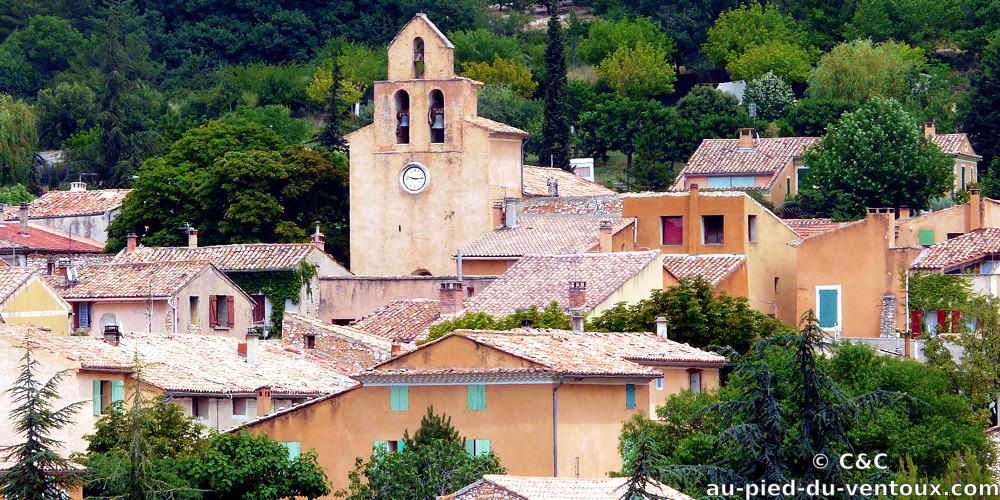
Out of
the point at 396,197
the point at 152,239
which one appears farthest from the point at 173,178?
the point at 396,197

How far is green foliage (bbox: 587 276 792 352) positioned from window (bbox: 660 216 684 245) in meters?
10.3

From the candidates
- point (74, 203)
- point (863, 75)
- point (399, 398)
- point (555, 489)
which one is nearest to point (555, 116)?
point (863, 75)

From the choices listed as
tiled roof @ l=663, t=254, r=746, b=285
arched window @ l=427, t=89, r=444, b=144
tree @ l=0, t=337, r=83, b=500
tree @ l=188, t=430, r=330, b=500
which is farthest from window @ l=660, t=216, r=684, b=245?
tree @ l=0, t=337, r=83, b=500

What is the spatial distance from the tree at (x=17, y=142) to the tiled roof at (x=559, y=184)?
2801 centimetres

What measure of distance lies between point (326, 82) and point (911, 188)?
39771mm

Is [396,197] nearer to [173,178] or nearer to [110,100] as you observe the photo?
[173,178]

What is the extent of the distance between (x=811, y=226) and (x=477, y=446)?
26.5 meters

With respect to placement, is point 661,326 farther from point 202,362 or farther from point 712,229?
point 712,229

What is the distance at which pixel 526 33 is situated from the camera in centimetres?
11900

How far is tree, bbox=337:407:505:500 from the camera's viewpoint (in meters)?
36.0

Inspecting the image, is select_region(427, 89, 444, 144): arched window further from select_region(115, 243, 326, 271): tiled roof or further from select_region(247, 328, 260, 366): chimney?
select_region(247, 328, 260, 366): chimney

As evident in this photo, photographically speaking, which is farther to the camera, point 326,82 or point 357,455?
point 326,82

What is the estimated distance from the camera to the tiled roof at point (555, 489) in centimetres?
3158

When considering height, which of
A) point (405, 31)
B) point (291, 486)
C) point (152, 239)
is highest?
point (405, 31)
